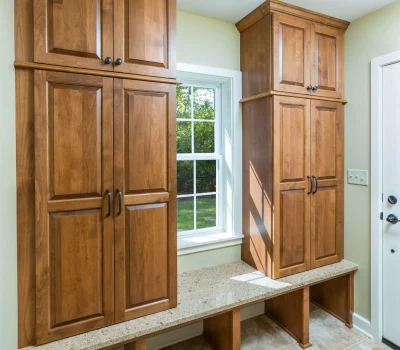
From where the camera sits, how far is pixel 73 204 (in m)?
1.42

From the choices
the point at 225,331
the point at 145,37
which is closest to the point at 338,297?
the point at 225,331

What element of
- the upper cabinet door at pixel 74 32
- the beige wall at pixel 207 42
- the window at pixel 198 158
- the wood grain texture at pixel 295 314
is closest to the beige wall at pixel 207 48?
the beige wall at pixel 207 42

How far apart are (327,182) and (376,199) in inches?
14.4

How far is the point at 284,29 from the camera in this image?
204 centimetres

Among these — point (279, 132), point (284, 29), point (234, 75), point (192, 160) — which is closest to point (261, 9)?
point (284, 29)

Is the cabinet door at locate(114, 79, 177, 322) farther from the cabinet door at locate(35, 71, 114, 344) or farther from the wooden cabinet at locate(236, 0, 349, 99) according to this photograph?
the wooden cabinet at locate(236, 0, 349, 99)

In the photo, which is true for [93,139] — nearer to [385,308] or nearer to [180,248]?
[180,248]

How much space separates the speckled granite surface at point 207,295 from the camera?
1448 mm

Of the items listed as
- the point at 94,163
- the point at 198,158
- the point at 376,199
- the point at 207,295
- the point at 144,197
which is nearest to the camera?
the point at 94,163

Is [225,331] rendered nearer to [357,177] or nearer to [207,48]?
[357,177]

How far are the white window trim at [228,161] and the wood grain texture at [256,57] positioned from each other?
96 mm

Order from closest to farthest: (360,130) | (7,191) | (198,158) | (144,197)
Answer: (7,191)
(144,197)
(360,130)
(198,158)

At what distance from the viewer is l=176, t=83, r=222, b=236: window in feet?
7.63

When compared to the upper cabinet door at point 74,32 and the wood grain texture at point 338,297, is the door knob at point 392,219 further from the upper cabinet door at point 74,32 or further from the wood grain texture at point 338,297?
the upper cabinet door at point 74,32
